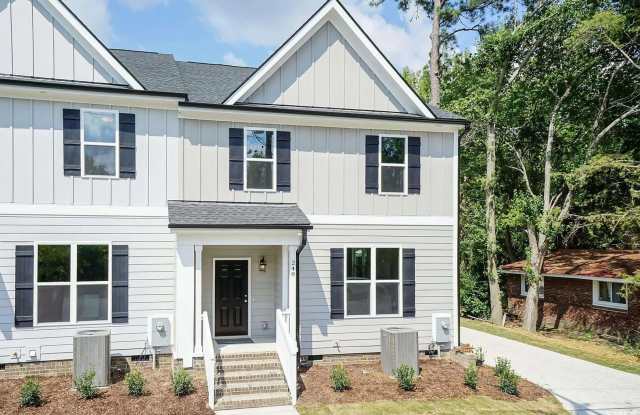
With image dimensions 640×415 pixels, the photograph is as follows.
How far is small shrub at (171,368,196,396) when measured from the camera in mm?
9906

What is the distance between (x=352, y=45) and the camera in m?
13.5

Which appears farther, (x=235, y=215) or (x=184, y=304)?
(x=235, y=215)

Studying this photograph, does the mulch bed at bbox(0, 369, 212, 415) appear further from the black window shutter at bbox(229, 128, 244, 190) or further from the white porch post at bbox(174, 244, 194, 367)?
the black window shutter at bbox(229, 128, 244, 190)

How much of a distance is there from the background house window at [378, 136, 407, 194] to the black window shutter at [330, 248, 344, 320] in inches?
83.7

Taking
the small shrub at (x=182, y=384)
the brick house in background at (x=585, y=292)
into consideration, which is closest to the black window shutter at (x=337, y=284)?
the small shrub at (x=182, y=384)

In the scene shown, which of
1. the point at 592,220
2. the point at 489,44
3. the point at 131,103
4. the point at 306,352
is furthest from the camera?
the point at 489,44

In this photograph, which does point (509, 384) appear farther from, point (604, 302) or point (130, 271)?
point (604, 302)

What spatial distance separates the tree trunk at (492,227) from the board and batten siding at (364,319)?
9.59 m

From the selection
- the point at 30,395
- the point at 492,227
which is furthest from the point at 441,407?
the point at 492,227

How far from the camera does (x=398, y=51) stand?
1436 inches

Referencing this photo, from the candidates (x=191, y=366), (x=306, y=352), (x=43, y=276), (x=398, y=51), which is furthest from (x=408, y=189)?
(x=398, y=51)

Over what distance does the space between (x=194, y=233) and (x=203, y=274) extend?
6.25 ft

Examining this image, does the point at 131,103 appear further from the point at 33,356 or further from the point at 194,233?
the point at 33,356

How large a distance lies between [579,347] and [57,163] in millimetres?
16866
